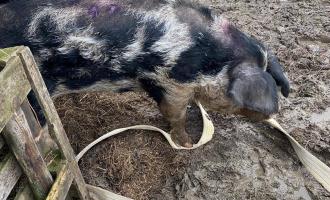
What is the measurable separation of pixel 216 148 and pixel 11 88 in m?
1.73

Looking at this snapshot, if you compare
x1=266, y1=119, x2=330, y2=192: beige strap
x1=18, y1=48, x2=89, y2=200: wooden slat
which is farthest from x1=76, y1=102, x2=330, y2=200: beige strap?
x1=18, y1=48, x2=89, y2=200: wooden slat

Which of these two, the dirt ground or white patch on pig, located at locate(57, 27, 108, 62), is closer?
white patch on pig, located at locate(57, 27, 108, 62)

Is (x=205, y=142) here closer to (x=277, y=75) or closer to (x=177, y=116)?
(x=177, y=116)

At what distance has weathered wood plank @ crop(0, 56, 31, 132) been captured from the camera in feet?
5.36

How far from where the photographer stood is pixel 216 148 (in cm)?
308

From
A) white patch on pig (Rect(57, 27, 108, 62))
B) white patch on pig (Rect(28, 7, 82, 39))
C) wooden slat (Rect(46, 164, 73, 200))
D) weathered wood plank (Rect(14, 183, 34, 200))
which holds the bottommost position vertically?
wooden slat (Rect(46, 164, 73, 200))

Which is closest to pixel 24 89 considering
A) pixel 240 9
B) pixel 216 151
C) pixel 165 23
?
pixel 165 23

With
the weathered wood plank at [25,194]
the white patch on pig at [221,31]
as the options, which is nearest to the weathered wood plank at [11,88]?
the weathered wood plank at [25,194]

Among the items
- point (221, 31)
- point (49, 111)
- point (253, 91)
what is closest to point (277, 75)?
point (253, 91)

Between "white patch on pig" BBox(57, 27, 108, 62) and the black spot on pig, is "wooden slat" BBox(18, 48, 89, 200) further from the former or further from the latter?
the black spot on pig

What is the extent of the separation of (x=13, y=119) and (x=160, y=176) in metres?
1.36

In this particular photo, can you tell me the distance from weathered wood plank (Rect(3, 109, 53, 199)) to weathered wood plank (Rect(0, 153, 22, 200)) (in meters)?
0.02

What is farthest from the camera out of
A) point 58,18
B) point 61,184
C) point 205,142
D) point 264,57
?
point 205,142

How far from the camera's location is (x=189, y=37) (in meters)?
2.75
